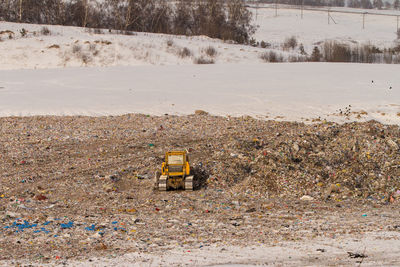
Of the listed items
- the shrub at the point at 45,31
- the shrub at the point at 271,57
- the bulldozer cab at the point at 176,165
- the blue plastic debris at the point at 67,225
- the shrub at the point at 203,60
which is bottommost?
the blue plastic debris at the point at 67,225

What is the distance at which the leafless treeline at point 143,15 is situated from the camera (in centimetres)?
3866

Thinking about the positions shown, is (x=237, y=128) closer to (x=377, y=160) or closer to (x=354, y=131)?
(x=354, y=131)

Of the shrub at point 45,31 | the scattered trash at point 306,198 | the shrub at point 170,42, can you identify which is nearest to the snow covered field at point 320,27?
the shrub at point 170,42

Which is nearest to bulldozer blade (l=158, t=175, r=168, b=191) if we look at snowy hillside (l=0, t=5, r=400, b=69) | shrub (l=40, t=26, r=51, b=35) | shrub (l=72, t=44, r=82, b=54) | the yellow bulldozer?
the yellow bulldozer

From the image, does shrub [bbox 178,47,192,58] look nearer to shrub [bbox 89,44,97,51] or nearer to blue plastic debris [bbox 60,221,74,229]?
shrub [bbox 89,44,97,51]

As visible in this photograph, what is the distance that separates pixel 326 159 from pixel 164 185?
324 cm

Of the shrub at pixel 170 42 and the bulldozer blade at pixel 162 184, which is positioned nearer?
the bulldozer blade at pixel 162 184

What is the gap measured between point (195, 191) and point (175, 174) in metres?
0.47

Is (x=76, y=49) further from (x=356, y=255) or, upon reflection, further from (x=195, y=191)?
(x=356, y=255)

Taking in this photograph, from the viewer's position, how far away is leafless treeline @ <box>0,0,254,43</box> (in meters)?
38.7

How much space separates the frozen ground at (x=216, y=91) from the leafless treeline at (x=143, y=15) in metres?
13.8

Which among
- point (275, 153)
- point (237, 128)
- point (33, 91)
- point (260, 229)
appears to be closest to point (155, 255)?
point (260, 229)

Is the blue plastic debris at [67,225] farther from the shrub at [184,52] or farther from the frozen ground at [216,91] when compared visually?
the shrub at [184,52]

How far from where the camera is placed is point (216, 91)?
20.6 m
